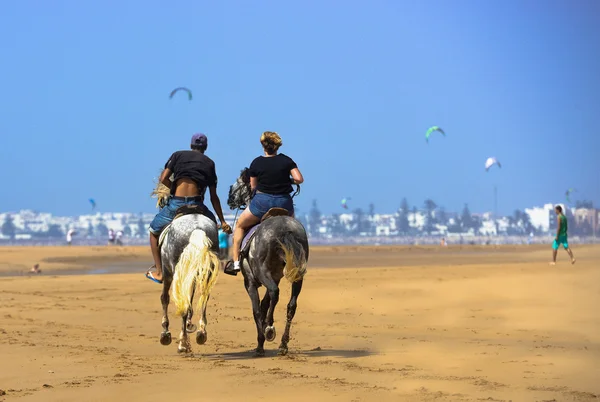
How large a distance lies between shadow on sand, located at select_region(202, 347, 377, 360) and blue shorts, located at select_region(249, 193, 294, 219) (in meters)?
1.71

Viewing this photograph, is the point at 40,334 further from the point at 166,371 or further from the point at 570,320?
the point at 570,320

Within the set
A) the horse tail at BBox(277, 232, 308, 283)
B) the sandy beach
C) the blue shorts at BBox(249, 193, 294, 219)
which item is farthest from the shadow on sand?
the blue shorts at BBox(249, 193, 294, 219)

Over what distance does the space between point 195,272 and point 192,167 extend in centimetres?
158

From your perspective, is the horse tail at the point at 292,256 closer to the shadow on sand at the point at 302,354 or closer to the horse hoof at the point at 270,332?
the horse hoof at the point at 270,332

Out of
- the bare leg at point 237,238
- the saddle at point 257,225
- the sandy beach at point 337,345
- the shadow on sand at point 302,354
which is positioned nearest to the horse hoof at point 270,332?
the sandy beach at point 337,345

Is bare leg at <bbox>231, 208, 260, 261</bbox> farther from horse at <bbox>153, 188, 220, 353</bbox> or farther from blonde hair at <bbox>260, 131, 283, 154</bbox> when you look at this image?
blonde hair at <bbox>260, 131, 283, 154</bbox>

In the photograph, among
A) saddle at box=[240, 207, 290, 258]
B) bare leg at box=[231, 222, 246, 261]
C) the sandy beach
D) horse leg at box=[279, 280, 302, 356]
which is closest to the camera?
the sandy beach

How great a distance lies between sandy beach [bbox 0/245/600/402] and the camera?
29.7ft

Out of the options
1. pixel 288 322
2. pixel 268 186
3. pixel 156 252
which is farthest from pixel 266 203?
pixel 156 252

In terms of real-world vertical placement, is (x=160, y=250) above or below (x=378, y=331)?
above

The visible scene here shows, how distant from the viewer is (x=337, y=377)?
988 centimetres

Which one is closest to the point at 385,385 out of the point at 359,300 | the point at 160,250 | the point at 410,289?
the point at 160,250

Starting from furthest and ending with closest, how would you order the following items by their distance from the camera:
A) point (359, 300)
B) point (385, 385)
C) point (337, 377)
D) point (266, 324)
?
point (359, 300), point (266, 324), point (337, 377), point (385, 385)

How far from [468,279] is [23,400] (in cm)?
1627
